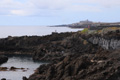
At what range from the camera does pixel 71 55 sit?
46250 mm

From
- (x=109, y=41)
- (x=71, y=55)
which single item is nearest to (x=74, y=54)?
(x=71, y=55)

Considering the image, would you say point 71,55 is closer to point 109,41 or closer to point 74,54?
point 74,54

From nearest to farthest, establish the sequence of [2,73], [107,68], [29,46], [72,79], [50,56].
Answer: [72,79] < [107,68] < [2,73] < [50,56] < [29,46]

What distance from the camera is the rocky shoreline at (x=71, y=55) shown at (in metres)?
33.9

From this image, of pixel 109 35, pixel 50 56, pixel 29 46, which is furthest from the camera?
pixel 29 46

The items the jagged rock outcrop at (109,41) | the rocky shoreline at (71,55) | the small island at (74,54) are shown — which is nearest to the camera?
the rocky shoreline at (71,55)

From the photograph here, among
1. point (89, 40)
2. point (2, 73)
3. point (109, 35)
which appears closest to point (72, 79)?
point (2, 73)

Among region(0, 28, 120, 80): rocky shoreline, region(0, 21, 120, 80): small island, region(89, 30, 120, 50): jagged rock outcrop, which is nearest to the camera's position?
region(0, 28, 120, 80): rocky shoreline

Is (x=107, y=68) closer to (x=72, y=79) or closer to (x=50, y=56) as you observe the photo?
(x=72, y=79)

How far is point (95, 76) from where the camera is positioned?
3183 cm

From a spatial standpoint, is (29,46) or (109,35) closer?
(109,35)

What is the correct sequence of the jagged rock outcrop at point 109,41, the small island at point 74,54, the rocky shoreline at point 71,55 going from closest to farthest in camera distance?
the rocky shoreline at point 71,55 < the small island at point 74,54 < the jagged rock outcrop at point 109,41

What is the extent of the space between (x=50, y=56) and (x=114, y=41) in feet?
48.6

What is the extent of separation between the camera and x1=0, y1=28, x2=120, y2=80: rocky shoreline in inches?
1335
